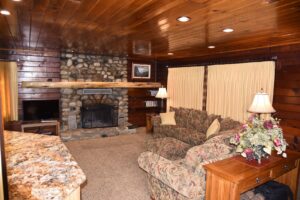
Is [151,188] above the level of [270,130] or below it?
below

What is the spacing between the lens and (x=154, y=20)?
8.55ft

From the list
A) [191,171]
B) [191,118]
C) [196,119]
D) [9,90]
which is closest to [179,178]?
[191,171]

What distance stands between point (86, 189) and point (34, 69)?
400 cm

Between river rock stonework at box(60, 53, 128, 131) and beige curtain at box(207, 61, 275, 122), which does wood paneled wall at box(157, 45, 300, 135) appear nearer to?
beige curtain at box(207, 61, 275, 122)

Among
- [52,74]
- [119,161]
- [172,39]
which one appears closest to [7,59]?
[52,74]

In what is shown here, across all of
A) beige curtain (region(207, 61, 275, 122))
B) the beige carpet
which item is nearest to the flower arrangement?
the beige carpet

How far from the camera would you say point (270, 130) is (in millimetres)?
2176

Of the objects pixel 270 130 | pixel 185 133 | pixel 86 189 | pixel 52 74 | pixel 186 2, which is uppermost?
pixel 186 2

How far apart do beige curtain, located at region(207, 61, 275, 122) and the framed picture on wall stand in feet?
7.95

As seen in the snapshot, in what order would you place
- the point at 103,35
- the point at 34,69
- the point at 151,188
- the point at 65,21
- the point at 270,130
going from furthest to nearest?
the point at 34,69 < the point at 103,35 < the point at 151,188 < the point at 65,21 < the point at 270,130

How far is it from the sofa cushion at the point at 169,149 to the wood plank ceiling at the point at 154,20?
197cm

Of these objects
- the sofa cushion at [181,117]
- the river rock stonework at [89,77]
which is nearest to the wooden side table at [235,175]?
the sofa cushion at [181,117]

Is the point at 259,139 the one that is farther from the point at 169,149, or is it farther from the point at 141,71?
the point at 141,71

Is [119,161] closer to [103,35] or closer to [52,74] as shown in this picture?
[103,35]
